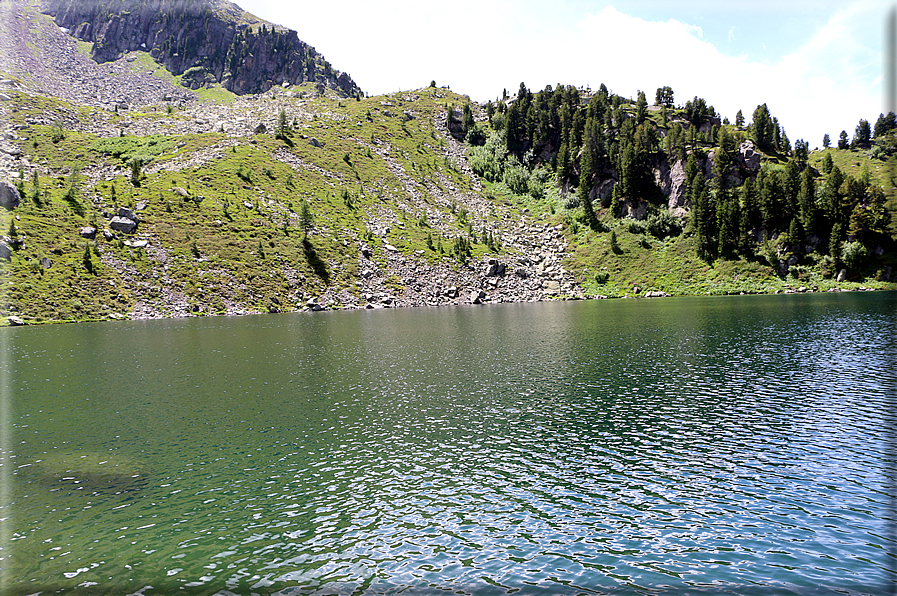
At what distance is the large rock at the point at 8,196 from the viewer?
11411cm

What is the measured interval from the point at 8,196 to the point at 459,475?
153 metres

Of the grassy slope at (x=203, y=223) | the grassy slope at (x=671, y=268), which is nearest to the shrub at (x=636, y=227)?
the grassy slope at (x=671, y=268)

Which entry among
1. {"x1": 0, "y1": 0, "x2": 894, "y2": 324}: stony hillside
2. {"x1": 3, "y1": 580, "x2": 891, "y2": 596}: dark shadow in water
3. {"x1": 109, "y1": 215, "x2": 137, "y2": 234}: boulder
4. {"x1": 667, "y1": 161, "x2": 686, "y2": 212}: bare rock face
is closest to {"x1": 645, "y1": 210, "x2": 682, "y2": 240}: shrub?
{"x1": 0, "y1": 0, "x2": 894, "y2": 324}: stony hillside

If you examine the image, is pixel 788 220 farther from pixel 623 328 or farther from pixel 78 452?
pixel 78 452

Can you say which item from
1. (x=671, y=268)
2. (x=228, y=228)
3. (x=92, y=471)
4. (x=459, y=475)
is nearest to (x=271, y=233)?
(x=228, y=228)

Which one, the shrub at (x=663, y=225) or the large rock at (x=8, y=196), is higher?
the large rock at (x=8, y=196)

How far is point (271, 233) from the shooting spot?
142 meters

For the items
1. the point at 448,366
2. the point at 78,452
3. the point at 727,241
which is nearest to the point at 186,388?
the point at 78,452

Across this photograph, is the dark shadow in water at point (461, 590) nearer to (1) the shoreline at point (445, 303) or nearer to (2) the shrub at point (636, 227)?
(1) the shoreline at point (445, 303)

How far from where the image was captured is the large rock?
374ft

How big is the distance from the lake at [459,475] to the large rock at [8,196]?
309 feet

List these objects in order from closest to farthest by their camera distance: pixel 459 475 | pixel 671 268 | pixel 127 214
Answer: pixel 459 475 < pixel 127 214 < pixel 671 268

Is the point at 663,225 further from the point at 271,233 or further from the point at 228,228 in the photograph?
the point at 228,228

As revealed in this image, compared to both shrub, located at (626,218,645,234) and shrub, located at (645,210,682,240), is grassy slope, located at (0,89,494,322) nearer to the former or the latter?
shrub, located at (626,218,645,234)
